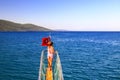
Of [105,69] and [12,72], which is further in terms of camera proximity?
[105,69]

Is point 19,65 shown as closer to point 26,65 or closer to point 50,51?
point 26,65

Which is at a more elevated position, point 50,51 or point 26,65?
point 50,51

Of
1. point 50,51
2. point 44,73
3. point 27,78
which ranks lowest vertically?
point 27,78

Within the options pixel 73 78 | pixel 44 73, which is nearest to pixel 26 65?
pixel 73 78

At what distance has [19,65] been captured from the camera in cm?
3834

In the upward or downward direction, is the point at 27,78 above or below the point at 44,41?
below

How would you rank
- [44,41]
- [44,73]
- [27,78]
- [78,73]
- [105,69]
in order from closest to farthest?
[44,41] < [44,73] < [27,78] < [78,73] < [105,69]

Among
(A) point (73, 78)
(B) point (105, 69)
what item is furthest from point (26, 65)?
(B) point (105, 69)

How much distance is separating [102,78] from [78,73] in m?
4.14

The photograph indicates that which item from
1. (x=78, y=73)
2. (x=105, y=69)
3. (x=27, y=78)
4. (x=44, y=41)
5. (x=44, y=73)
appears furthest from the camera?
(x=105, y=69)

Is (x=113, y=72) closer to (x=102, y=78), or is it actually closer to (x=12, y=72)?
(x=102, y=78)

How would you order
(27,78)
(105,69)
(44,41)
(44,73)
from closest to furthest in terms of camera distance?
(44,41), (44,73), (27,78), (105,69)

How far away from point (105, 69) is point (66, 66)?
6.86 m

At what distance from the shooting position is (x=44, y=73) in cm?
1744
